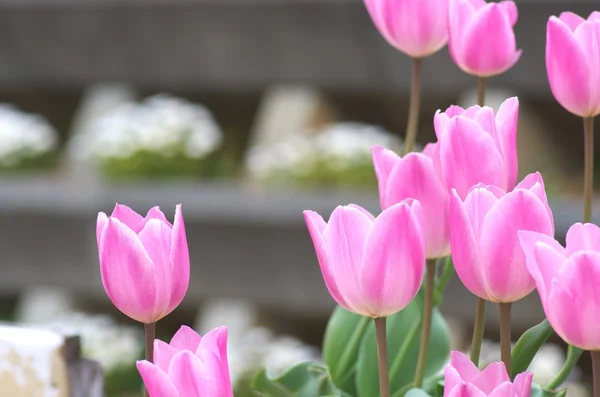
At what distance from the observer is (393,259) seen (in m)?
0.35

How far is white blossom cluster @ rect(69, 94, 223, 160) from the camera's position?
389 centimetres

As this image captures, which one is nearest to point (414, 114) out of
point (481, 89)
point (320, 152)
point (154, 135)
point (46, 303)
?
point (481, 89)

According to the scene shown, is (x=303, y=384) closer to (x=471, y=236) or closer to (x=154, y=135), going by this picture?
(x=471, y=236)

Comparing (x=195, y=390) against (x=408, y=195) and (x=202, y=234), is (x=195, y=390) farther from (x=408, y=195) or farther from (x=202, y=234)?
(x=202, y=234)

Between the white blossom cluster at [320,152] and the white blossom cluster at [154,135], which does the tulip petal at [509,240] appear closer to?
the white blossom cluster at [320,152]

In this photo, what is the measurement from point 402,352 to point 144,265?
7.3 inches

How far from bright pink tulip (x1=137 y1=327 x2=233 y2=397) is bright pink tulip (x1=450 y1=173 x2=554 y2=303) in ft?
0.30

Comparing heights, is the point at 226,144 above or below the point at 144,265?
above

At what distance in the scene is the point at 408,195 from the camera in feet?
1.33

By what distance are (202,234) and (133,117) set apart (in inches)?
26.0

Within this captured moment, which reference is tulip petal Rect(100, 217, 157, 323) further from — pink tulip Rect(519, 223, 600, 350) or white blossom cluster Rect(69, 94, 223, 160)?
white blossom cluster Rect(69, 94, 223, 160)

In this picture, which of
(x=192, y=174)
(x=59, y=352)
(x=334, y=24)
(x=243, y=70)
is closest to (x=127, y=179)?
(x=192, y=174)

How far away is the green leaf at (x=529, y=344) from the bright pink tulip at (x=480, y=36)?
124mm

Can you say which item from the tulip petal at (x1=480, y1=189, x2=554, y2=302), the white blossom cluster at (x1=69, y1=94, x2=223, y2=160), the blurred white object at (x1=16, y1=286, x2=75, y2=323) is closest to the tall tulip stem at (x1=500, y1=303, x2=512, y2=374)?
the tulip petal at (x1=480, y1=189, x2=554, y2=302)
